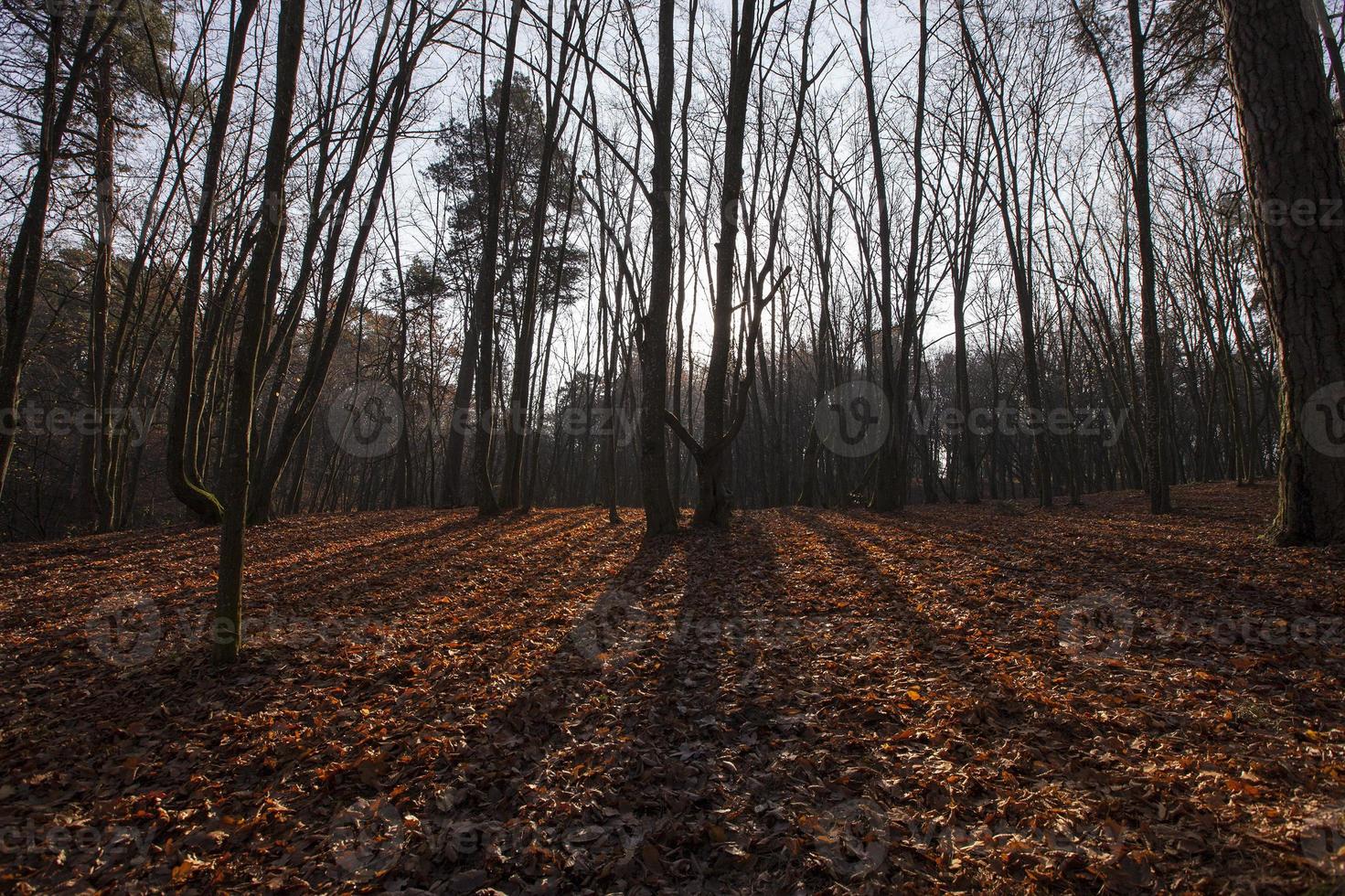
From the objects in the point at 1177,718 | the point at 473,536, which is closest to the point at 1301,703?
the point at 1177,718

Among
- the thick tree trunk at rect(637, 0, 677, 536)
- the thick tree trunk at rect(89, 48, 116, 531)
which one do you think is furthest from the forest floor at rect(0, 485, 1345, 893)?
the thick tree trunk at rect(89, 48, 116, 531)

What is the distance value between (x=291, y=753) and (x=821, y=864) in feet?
7.99

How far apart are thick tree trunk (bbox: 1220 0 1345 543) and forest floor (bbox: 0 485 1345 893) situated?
793 millimetres

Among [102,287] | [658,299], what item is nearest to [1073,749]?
[658,299]

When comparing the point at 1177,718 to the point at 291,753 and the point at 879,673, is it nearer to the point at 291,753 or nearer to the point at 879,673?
the point at 879,673

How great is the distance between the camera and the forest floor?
219 cm

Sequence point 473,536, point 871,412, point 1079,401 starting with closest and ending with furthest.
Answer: point 473,536, point 871,412, point 1079,401

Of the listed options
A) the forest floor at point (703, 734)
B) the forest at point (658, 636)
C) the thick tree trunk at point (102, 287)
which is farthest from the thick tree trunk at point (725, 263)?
the thick tree trunk at point (102, 287)

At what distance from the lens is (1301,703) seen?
2.82 metres

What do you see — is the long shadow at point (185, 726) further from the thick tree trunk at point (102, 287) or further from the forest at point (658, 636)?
the thick tree trunk at point (102, 287)

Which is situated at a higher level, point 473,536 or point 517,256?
point 517,256

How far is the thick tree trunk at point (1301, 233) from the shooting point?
471cm

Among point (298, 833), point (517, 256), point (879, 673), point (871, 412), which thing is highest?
point (517, 256)

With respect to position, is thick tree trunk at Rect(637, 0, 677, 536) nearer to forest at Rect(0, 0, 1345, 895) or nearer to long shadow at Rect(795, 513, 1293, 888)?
forest at Rect(0, 0, 1345, 895)
